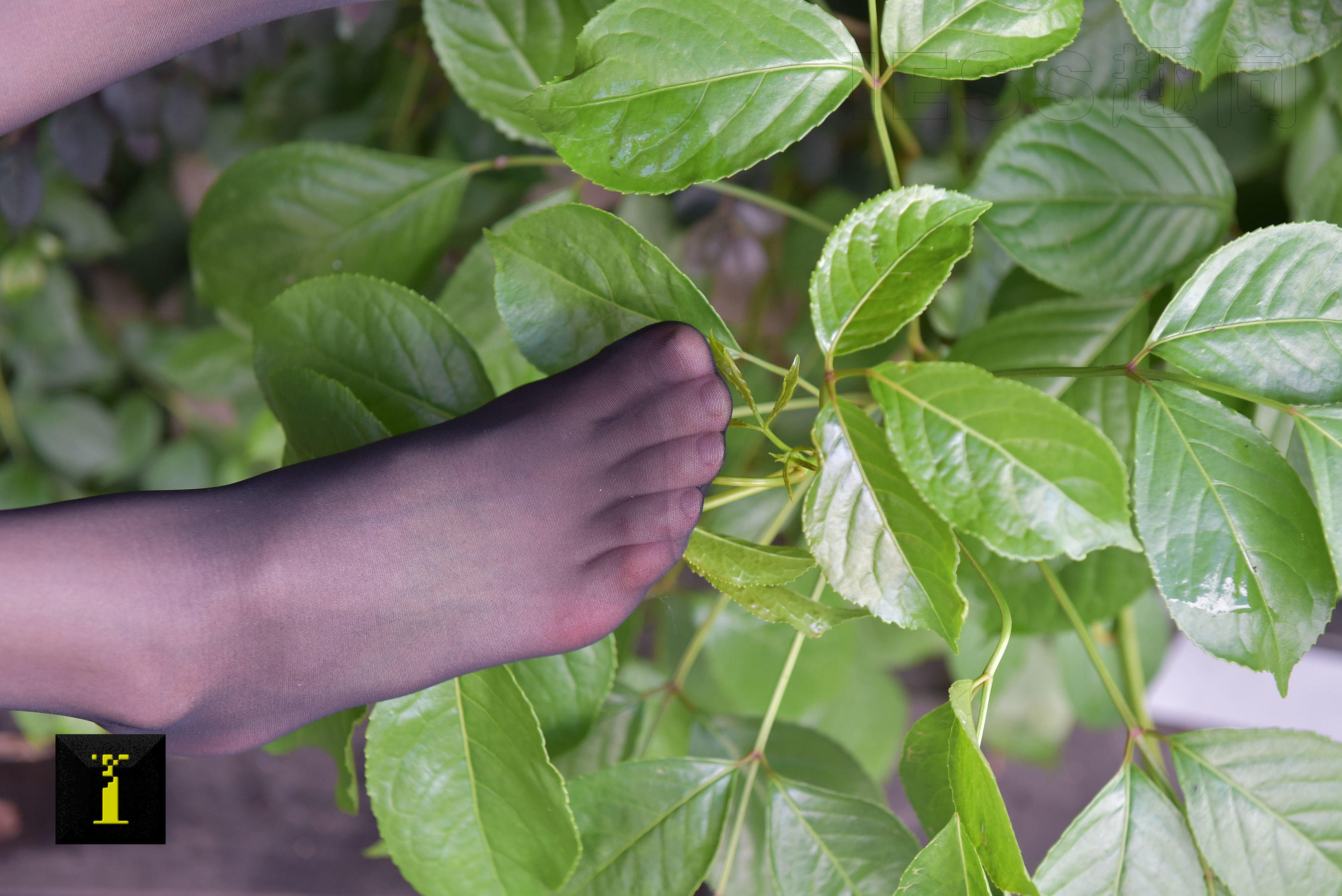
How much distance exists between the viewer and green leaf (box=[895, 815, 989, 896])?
387 mm

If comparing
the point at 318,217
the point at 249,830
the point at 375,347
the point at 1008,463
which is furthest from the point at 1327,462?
the point at 249,830

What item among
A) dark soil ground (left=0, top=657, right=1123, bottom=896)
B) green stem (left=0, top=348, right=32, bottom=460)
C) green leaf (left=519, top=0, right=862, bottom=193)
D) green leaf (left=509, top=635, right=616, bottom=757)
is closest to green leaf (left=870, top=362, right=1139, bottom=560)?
green leaf (left=519, top=0, right=862, bottom=193)

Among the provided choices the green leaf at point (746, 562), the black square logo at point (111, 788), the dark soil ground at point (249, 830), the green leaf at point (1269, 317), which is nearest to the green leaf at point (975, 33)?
the green leaf at point (1269, 317)

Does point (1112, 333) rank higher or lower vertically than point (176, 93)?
lower

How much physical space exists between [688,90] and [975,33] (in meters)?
0.14

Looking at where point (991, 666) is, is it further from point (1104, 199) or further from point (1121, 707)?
point (1104, 199)

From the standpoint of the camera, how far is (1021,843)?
141 centimetres

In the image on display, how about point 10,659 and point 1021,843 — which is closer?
point 10,659

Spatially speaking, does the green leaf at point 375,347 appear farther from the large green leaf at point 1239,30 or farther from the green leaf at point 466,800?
the large green leaf at point 1239,30

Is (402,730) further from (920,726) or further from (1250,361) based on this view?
(1250,361)

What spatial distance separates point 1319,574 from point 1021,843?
1189 millimetres

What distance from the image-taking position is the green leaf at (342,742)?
51 cm

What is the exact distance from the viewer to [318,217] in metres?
0.64

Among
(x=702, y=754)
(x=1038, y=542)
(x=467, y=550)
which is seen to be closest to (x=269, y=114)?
(x=467, y=550)
